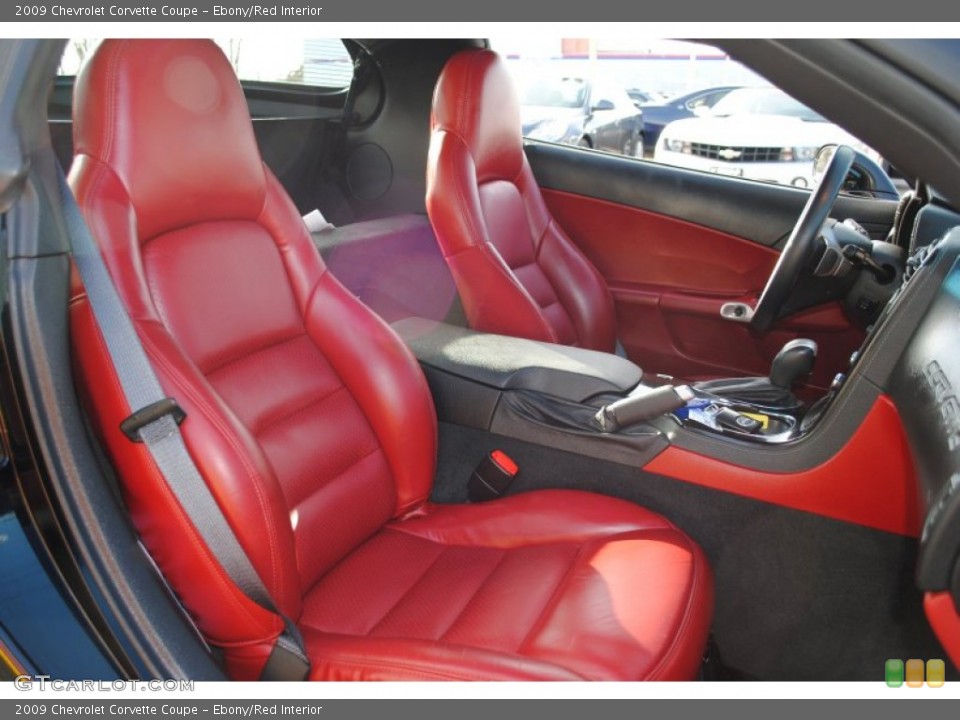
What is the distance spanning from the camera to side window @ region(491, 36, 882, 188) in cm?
252

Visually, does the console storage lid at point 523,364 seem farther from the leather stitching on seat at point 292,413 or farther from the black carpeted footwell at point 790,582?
the leather stitching on seat at point 292,413

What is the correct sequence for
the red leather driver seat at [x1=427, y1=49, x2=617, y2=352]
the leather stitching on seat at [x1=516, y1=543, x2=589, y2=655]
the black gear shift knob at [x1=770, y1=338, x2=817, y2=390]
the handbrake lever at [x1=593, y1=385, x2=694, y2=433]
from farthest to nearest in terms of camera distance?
1. the red leather driver seat at [x1=427, y1=49, x2=617, y2=352]
2. the black gear shift knob at [x1=770, y1=338, x2=817, y2=390]
3. the handbrake lever at [x1=593, y1=385, x2=694, y2=433]
4. the leather stitching on seat at [x1=516, y1=543, x2=589, y2=655]

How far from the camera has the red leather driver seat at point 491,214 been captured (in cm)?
212

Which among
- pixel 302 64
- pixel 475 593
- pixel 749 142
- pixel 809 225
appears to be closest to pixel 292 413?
pixel 475 593

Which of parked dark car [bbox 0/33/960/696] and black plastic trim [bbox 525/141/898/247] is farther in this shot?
black plastic trim [bbox 525/141/898/247]

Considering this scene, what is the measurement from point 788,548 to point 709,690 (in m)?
0.59

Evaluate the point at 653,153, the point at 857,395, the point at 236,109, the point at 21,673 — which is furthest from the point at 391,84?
the point at 21,673

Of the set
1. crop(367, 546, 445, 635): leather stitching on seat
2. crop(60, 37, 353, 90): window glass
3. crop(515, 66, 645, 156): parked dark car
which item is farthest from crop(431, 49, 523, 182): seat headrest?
crop(367, 546, 445, 635): leather stitching on seat

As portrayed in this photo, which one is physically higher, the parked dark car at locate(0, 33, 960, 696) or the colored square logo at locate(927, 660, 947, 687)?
the parked dark car at locate(0, 33, 960, 696)

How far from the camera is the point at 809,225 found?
5.79 feet
